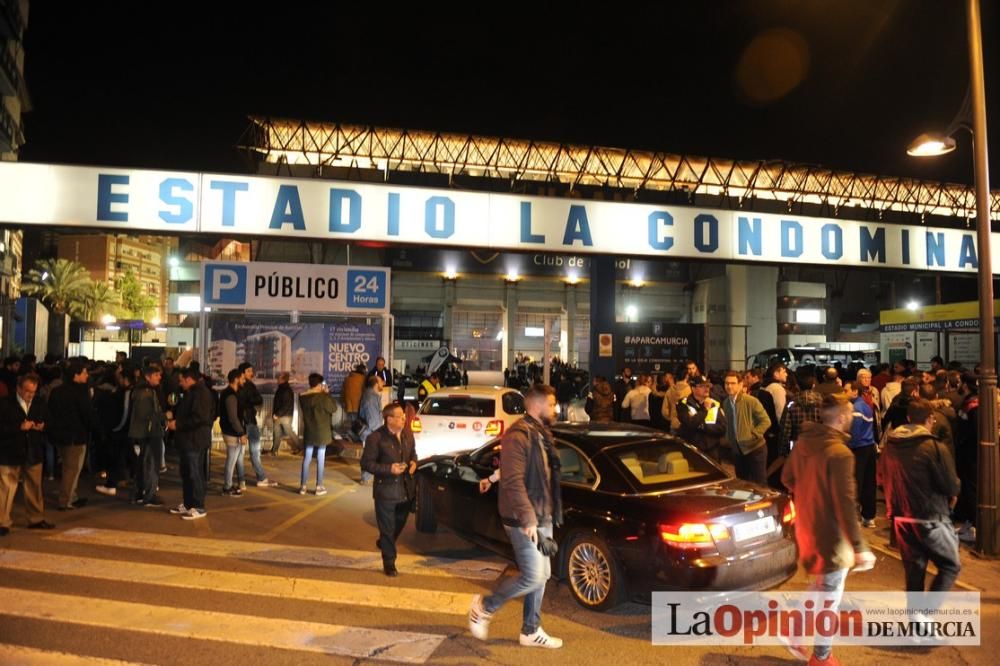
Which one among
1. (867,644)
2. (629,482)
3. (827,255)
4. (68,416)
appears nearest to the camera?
(867,644)

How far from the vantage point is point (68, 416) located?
8.47m

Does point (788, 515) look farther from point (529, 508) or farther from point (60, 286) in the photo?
point (60, 286)

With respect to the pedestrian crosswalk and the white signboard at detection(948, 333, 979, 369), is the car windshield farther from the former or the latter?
the white signboard at detection(948, 333, 979, 369)

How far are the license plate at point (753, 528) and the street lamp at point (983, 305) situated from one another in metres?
3.42

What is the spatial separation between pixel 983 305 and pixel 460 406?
678 cm

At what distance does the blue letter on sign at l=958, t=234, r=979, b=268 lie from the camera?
14953mm

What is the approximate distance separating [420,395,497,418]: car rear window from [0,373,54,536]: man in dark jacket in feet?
16.2

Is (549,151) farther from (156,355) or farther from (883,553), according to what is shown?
(883,553)

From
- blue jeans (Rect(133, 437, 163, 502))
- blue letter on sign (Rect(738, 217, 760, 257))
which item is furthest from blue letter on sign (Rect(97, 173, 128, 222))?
blue letter on sign (Rect(738, 217, 760, 257))

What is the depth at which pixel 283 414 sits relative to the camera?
13039 mm

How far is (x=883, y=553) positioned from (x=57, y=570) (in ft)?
27.3

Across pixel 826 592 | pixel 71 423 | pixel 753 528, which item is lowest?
pixel 826 592

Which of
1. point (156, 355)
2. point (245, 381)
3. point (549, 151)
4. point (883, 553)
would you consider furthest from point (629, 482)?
point (156, 355)

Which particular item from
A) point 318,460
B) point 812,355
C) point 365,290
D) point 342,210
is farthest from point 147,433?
point 812,355
